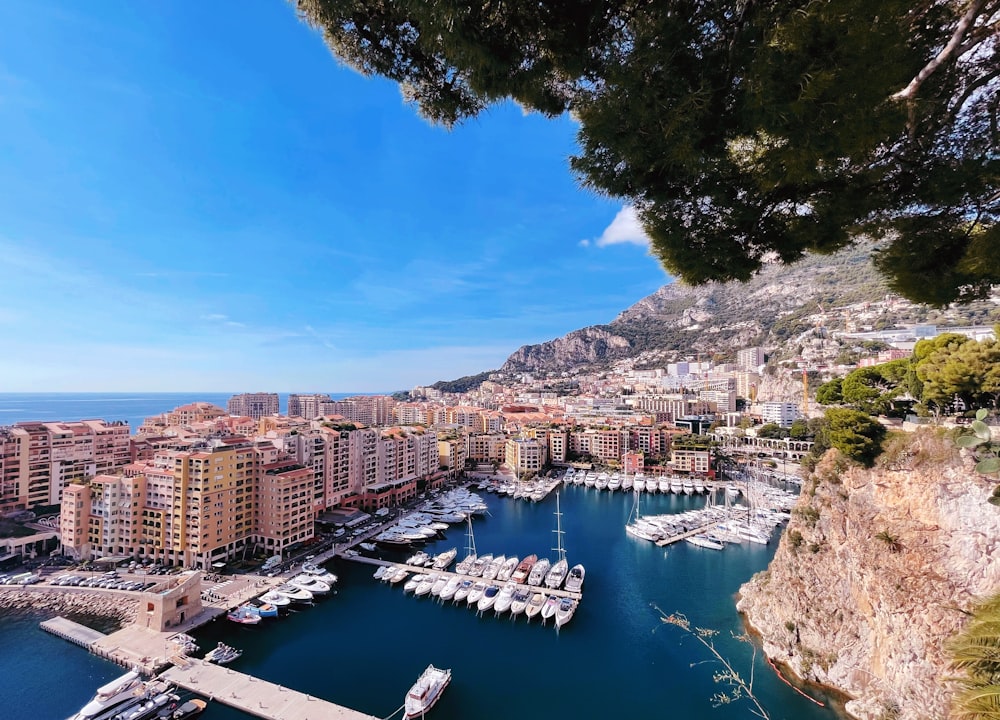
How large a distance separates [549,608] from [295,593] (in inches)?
294

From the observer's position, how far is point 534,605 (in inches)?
480

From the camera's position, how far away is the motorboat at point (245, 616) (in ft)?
36.9

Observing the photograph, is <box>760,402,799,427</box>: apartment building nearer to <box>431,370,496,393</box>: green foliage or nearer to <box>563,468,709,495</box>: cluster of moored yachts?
<box>563,468,709,495</box>: cluster of moored yachts

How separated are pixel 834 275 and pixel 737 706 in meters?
86.9

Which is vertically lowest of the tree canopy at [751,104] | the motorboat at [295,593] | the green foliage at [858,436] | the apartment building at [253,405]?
the motorboat at [295,593]

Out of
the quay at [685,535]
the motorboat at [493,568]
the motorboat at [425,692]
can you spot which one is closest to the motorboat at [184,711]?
the motorboat at [425,692]

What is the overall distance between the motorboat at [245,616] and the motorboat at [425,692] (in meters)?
5.07

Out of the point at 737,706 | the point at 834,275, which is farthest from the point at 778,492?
the point at 834,275

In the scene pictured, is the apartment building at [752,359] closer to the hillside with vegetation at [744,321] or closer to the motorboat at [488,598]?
the hillside with vegetation at [744,321]

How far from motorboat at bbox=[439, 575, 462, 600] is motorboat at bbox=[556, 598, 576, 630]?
325 centimetres

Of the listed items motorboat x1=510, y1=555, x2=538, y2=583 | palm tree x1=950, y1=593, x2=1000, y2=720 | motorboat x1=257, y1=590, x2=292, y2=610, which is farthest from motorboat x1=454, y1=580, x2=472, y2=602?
palm tree x1=950, y1=593, x2=1000, y2=720

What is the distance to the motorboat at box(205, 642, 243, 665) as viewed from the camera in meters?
9.68

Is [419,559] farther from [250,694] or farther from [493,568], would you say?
[250,694]

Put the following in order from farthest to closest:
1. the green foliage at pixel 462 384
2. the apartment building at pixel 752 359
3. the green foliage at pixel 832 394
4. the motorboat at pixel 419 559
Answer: the green foliage at pixel 462 384, the apartment building at pixel 752 359, the green foliage at pixel 832 394, the motorboat at pixel 419 559
